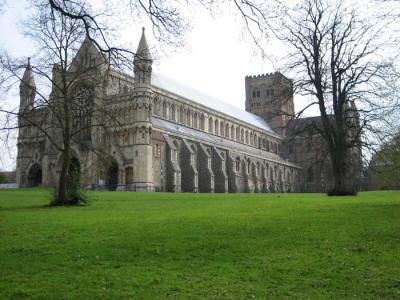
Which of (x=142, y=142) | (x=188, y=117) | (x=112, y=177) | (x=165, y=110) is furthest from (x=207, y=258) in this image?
(x=188, y=117)

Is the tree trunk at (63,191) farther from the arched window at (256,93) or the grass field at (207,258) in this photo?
the arched window at (256,93)

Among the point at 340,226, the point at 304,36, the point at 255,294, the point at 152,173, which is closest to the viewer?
the point at 255,294

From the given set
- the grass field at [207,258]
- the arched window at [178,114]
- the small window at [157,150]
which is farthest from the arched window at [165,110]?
the grass field at [207,258]

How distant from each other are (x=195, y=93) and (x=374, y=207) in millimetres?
62493

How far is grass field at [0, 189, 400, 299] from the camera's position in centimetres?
780

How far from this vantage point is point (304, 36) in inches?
1071

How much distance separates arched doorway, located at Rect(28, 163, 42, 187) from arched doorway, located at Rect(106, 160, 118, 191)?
1187 cm

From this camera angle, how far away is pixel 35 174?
61.2m

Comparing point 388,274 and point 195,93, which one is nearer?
point 388,274

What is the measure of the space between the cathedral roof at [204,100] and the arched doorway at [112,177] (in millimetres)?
11439

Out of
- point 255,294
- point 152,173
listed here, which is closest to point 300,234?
point 255,294

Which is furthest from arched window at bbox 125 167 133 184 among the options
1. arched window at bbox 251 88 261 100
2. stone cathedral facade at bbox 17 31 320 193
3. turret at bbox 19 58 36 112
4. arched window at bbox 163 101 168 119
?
arched window at bbox 251 88 261 100

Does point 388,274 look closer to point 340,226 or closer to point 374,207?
point 340,226

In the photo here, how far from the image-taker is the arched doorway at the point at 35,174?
60.4 m
